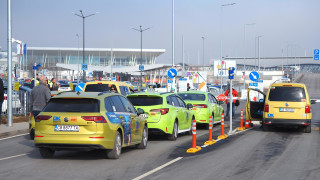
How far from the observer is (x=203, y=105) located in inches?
824

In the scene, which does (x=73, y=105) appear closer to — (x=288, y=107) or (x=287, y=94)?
(x=288, y=107)

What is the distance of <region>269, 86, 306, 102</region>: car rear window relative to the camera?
1983cm

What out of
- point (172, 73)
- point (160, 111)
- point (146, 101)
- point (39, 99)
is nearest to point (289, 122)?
point (160, 111)

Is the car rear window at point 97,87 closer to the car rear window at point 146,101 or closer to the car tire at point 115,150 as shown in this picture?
the car rear window at point 146,101

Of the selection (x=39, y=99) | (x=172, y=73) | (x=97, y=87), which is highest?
(x=172, y=73)

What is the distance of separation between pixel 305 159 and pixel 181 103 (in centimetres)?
654

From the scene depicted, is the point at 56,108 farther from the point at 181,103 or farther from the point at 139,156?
the point at 181,103

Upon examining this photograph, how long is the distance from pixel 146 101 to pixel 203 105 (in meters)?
5.29

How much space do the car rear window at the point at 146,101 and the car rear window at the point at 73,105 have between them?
482 cm

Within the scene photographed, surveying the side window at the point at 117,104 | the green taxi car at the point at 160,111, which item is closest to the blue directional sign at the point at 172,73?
the green taxi car at the point at 160,111

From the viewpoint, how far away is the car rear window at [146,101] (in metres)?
16.0

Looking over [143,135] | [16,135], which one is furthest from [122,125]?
[16,135]

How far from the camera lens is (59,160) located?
37.8 feet

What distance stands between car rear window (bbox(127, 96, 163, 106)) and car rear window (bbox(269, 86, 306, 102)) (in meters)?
5.89
